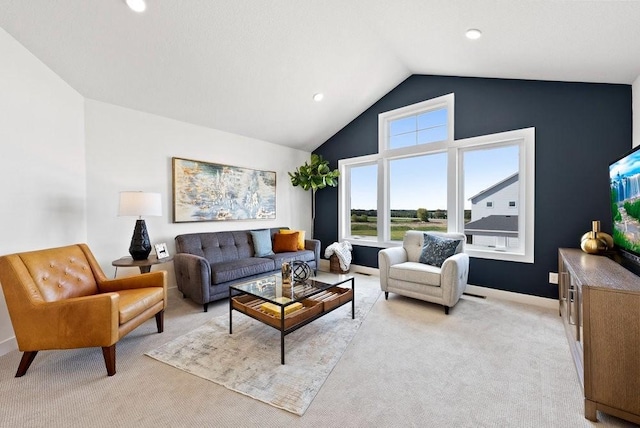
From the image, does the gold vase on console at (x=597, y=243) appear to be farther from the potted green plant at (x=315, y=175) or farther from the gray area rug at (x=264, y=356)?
the potted green plant at (x=315, y=175)

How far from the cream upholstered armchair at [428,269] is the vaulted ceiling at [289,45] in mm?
2124

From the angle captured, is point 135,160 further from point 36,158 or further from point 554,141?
point 554,141

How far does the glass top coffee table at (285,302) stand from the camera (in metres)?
2.17

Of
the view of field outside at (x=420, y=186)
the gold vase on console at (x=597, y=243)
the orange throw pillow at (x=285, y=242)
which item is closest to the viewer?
the gold vase on console at (x=597, y=243)

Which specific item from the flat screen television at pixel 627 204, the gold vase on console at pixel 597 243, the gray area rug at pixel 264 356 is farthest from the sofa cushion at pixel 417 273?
the flat screen television at pixel 627 204

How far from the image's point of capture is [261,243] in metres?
4.15

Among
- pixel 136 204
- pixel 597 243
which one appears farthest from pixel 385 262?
pixel 136 204

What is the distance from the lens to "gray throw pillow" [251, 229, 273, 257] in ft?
13.4

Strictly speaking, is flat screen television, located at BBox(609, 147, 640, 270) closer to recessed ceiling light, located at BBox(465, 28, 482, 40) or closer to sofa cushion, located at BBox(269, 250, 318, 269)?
recessed ceiling light, located at BBox(465, 28, 482, 40)

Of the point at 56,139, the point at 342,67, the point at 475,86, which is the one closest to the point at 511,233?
the point at 475,86

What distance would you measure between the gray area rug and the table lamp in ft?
3.59

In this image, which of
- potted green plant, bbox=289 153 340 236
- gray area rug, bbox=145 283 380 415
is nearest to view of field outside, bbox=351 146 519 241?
potted green plant, bbox=289 153 340 236

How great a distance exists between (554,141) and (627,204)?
4.80 feet

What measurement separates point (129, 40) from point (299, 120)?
2.44 metres
